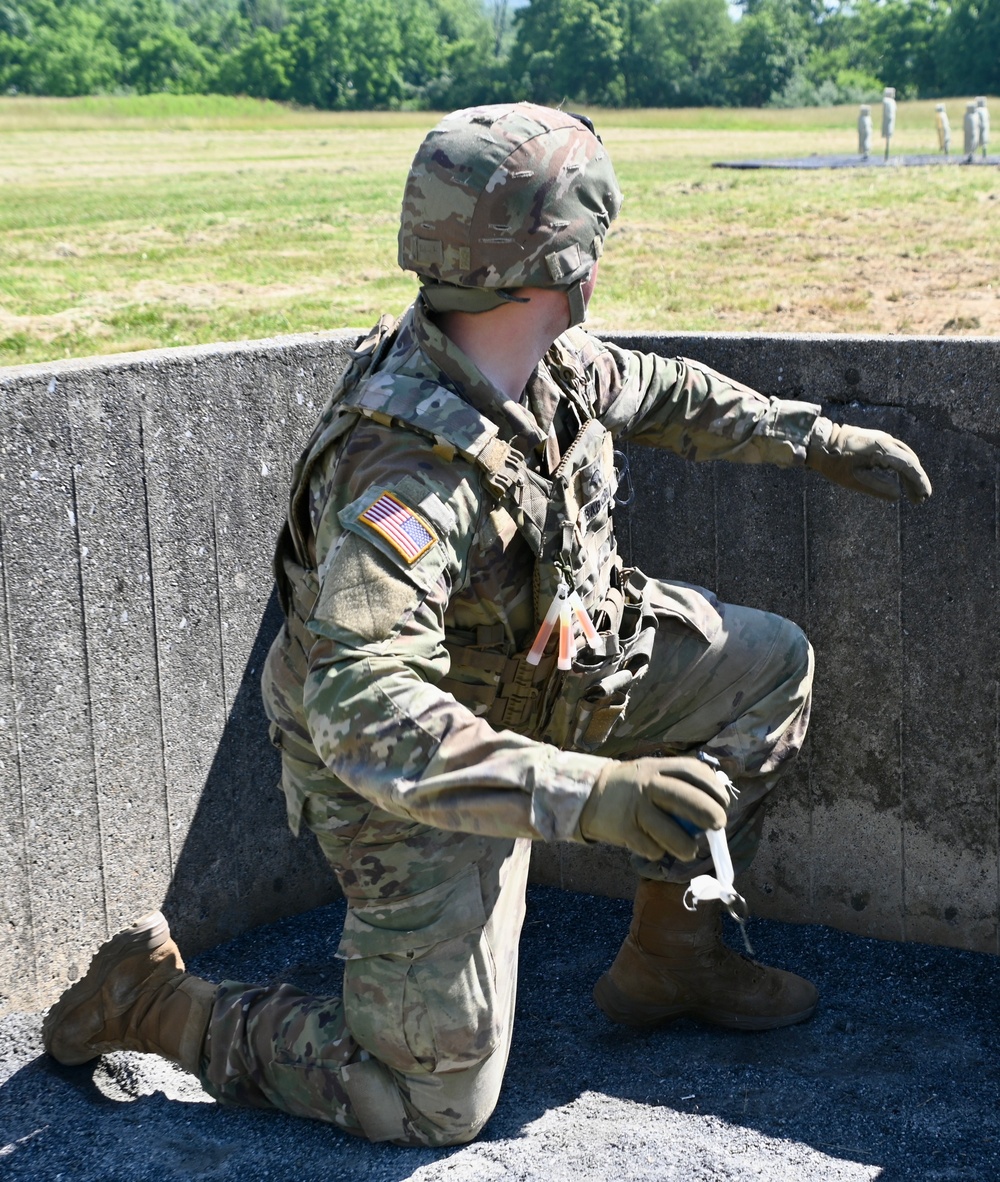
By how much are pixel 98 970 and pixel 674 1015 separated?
147 cm

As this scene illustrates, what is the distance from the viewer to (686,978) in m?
3.86

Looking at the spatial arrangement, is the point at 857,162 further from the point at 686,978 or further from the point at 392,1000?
the point at 392,1000

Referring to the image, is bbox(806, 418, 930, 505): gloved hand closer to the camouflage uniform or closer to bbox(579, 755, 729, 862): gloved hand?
the camouflage uniform

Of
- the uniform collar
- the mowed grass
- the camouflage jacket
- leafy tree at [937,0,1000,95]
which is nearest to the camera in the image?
the camouflage jacket

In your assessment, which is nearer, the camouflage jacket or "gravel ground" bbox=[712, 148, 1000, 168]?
the camouflage jacket

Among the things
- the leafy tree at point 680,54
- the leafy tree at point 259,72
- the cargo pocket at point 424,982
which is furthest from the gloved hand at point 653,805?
the leafy tree at point 259,72

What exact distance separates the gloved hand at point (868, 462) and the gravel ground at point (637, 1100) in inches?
54.6

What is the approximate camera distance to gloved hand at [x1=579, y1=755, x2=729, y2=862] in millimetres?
2428

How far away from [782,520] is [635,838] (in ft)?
6.35

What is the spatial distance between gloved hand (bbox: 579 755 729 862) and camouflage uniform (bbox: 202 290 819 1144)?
0.19ft

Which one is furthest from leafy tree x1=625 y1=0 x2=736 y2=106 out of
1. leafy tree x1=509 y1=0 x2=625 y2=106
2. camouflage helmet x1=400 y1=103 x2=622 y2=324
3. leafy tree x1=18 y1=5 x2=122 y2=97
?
camouflage helmet x1=400 y1=103 x2=622 y2=324

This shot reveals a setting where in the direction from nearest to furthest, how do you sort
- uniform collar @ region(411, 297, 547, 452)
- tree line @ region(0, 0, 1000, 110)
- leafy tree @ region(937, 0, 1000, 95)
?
uniform collar @ region(411, 297, 547, 452), leafy tree @ region(937, 0, 1000, 95), tree line @ region(0, 0, 1000, 110)

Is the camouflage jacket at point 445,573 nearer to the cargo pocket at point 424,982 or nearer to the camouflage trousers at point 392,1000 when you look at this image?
the camouflage trousers at point 392,1000

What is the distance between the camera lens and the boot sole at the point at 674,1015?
12.8 ft
